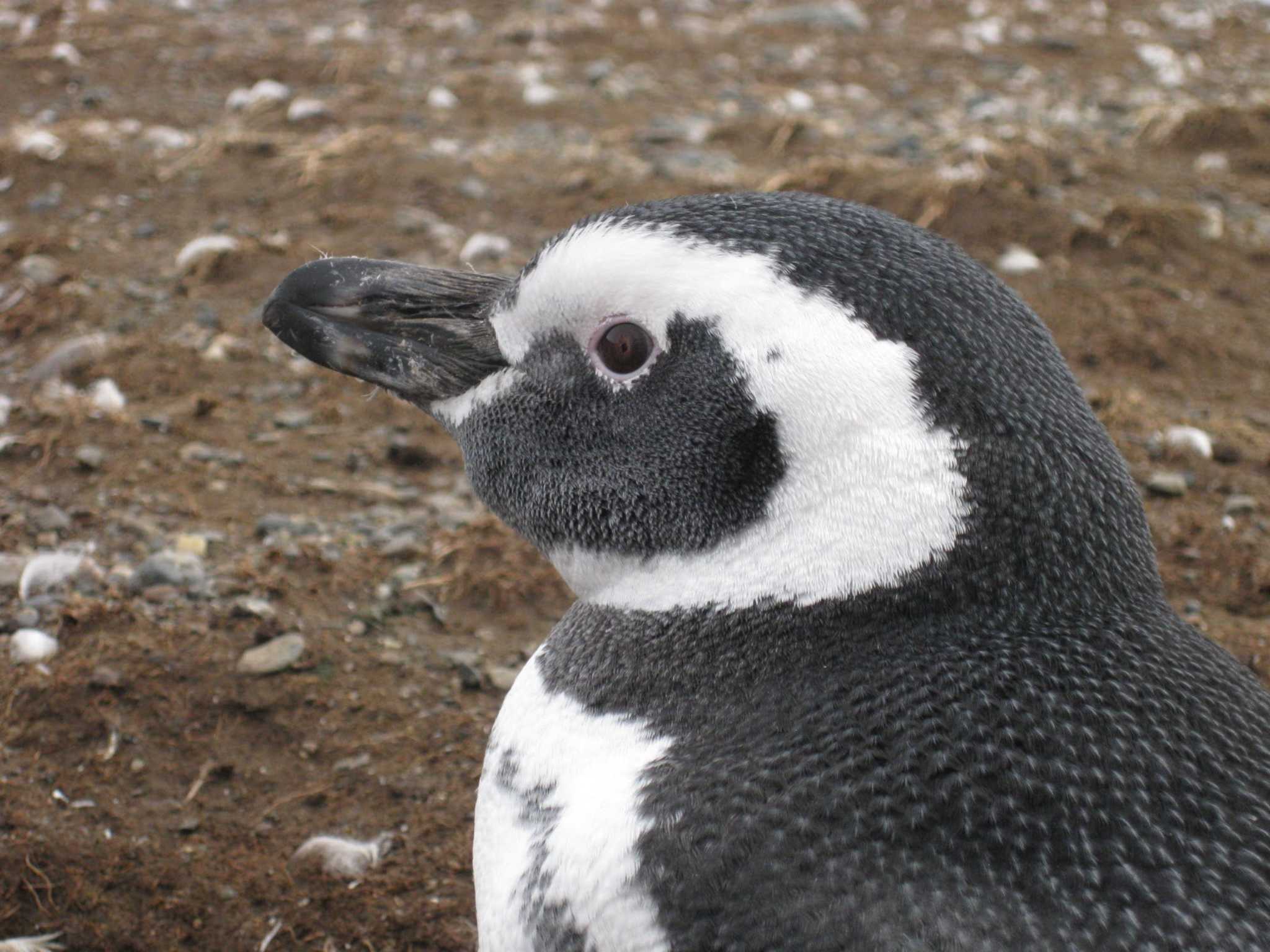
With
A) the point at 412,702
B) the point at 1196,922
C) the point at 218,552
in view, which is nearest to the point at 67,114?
the point at 218,552

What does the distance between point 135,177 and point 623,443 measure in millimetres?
4491

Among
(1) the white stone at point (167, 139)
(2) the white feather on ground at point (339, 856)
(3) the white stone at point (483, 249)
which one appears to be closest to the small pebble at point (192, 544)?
(2) the white feather on ground at point (339, 856)

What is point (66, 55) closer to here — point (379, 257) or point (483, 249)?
point (379, 257)

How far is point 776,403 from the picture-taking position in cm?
167

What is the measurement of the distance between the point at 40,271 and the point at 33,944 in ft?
10.0

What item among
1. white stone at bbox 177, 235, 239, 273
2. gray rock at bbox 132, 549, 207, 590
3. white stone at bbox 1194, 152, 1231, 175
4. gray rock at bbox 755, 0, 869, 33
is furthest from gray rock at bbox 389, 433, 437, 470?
gray rock at bbox 755, 0, 869, 33

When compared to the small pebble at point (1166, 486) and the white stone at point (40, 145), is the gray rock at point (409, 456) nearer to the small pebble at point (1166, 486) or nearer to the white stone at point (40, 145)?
the small pebble at point (1166, 486)

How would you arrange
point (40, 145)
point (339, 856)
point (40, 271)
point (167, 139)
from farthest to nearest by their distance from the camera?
point (167, 139) → point (40, 145) → point (40, 271) → point (339, 856)

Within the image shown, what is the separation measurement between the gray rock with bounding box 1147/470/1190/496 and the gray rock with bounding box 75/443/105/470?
2774 millimetres

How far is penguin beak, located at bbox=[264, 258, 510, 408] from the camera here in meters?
2.10

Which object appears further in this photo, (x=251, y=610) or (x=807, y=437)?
(x=251, y=610)

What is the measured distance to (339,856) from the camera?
2.50 m

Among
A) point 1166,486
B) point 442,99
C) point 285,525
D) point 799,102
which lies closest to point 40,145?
point 442,99

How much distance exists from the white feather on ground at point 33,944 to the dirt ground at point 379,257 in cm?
3
